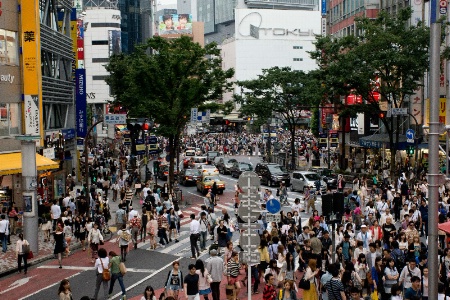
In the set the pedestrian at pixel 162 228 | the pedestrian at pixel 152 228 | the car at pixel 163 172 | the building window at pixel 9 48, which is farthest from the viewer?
the car at pixel 163 172

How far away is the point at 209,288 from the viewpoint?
1620 centimetres

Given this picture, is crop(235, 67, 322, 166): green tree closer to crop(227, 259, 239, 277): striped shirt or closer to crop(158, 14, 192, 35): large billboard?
crop(227, 259, 239, 277): striped shirt

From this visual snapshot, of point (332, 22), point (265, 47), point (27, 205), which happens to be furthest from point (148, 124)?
point (265, 47)

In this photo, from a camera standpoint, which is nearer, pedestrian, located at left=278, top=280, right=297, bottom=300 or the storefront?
pedestrian, located at left=278, top=280, right=297, bottom=300

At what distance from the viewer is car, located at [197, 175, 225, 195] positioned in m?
44.3

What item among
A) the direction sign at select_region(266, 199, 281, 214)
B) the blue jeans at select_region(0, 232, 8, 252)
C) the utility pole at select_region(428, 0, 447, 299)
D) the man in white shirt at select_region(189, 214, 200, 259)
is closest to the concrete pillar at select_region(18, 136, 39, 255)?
the blue jeans at select_region(0, 232, 8, 252)

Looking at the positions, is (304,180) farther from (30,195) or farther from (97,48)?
(97,48)

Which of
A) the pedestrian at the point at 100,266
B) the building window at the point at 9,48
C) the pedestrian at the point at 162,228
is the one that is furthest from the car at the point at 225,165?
the pedestrian at the point at 100,266

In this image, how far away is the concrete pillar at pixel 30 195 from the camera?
25.2 m

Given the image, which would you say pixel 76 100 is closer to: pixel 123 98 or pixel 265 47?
pixel 123 98

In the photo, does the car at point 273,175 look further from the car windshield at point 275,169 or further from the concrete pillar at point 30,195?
the concrete pillar at point 30,195

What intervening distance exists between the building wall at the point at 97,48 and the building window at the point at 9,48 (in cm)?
8213

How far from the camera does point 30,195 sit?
25.4 metres

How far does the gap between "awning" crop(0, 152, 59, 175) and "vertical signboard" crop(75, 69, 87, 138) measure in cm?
1413
